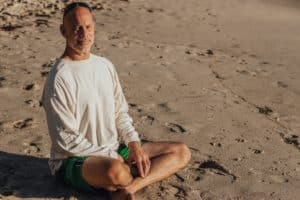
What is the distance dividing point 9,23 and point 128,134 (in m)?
4.93

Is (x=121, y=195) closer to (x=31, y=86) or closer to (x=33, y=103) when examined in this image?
(x=33, y=103)

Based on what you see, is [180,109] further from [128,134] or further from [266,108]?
[128,134]

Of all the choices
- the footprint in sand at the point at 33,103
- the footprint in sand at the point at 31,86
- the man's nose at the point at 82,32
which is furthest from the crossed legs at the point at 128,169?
the footprint in sand at the point at 31,86

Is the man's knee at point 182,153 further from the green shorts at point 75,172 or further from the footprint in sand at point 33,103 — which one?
the footprint in sand at point 33,103

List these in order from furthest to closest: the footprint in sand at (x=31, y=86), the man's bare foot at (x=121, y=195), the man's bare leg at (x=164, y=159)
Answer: the footprint in sand at (x=31, y=86) < the man's bare leg at (x=164, y=159) < the man's bare foot at (x=121, y=195)

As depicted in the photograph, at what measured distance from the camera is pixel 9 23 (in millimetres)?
8438

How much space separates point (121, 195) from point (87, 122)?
1.48 ft

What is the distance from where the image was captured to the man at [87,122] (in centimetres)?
363

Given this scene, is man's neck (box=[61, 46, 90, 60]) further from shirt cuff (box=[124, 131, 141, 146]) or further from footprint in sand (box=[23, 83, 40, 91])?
footprint in sand (box=[23, 83, 40, 91])

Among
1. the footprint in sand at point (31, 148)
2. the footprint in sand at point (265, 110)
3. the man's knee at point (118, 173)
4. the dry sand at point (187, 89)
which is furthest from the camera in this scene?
the footprint in sand at point (265, 110)

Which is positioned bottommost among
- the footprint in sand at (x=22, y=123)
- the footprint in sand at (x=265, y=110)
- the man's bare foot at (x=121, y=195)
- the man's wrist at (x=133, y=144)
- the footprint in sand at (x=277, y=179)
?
the footprint in sand at (x=265, y=110)

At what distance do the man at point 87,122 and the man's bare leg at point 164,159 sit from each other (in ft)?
0.08

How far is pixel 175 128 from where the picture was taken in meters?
5.28

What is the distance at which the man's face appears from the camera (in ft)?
12.1
